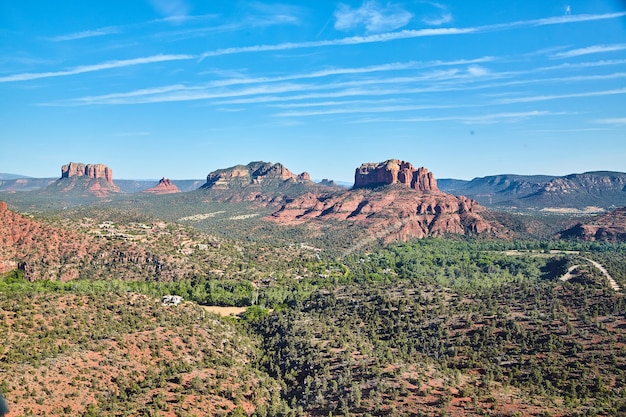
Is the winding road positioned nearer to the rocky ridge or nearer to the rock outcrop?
the rock outcrop

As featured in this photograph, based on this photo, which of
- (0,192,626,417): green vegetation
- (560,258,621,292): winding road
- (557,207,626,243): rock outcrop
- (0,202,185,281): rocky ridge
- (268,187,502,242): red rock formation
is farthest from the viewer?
(268,187,502,242): red rock formation

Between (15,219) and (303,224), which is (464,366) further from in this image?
(303,224)

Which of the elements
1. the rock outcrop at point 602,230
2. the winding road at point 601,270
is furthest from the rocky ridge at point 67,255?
the rock outcrop at point 602,230

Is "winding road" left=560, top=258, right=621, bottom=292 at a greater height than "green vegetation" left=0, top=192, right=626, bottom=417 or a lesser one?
greater

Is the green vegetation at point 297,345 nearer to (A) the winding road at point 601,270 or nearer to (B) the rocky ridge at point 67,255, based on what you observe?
(B) the rocky ridge at point 67,255

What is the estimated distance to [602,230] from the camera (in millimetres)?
174000

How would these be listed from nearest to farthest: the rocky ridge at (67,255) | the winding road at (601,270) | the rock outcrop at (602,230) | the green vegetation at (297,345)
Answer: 1. the green vegetation at (297,345)
2. the rocky ridge at (67,255)
3. the winding road at (601,270)
4. the rock outcrop at (602,230)

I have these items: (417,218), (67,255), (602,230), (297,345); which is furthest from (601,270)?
(67,255)

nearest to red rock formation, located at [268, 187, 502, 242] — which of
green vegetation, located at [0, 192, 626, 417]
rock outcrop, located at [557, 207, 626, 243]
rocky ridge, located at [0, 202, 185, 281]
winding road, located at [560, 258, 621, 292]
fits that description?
rock outcrop, located at [557, 207, 626, 243]

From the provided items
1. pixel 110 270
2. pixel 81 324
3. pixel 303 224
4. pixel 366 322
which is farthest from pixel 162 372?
pixel 303 224

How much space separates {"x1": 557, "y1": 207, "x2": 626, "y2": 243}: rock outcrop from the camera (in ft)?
555

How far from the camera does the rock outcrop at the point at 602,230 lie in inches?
6663

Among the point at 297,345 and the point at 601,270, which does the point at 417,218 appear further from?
the point at 297,345

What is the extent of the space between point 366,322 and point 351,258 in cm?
Answer: 7006
